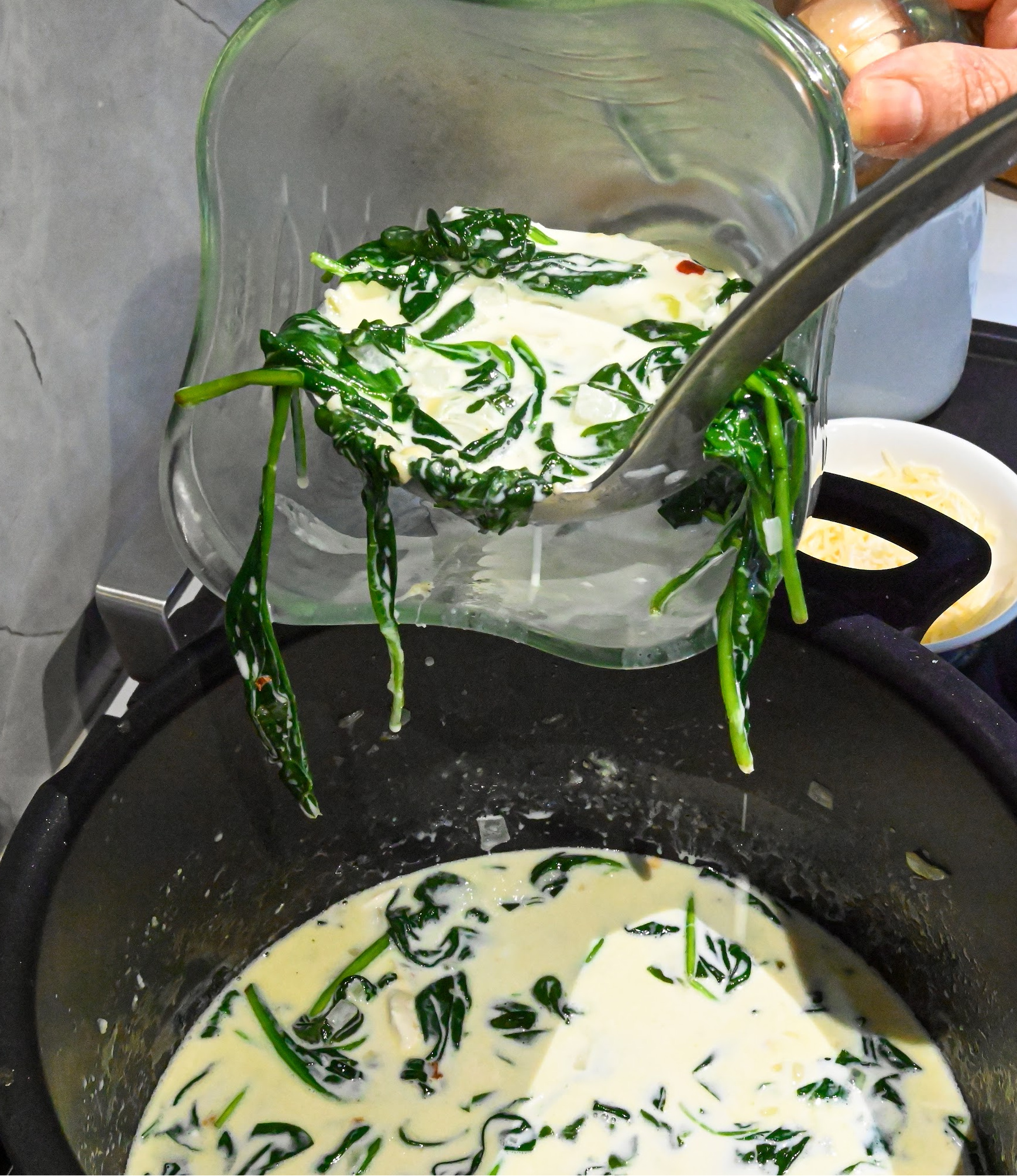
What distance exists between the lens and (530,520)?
2.04ft

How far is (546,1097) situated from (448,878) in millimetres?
261

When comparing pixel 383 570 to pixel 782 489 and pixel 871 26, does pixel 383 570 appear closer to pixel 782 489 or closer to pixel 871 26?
pixel 782 489

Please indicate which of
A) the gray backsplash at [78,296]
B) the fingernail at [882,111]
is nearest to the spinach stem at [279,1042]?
the gray backsplash at [78,296]

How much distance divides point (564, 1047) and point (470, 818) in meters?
0.25

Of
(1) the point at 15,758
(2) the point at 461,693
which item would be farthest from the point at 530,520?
(1) the point at 15,758

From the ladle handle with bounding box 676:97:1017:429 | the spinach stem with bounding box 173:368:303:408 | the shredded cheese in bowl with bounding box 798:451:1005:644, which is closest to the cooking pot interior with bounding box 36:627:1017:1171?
the shredded cheese in bowl with bounding box 798:451:1005:644

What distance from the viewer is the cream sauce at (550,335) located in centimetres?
63

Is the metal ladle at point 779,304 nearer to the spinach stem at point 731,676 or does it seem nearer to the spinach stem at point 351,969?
the spinach stem at point 731,676

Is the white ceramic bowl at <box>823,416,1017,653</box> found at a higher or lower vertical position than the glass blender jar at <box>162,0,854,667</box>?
lower

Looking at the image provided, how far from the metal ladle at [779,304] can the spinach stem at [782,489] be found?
0.04 meters

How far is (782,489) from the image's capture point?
642 millimetres

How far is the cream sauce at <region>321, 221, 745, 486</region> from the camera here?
0.63 meters

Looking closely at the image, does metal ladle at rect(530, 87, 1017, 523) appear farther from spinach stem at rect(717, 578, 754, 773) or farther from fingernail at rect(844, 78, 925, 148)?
fingernail at rect(844, 78, 925, 148)

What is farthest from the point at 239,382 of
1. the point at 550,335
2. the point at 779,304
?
the point at 779,304
